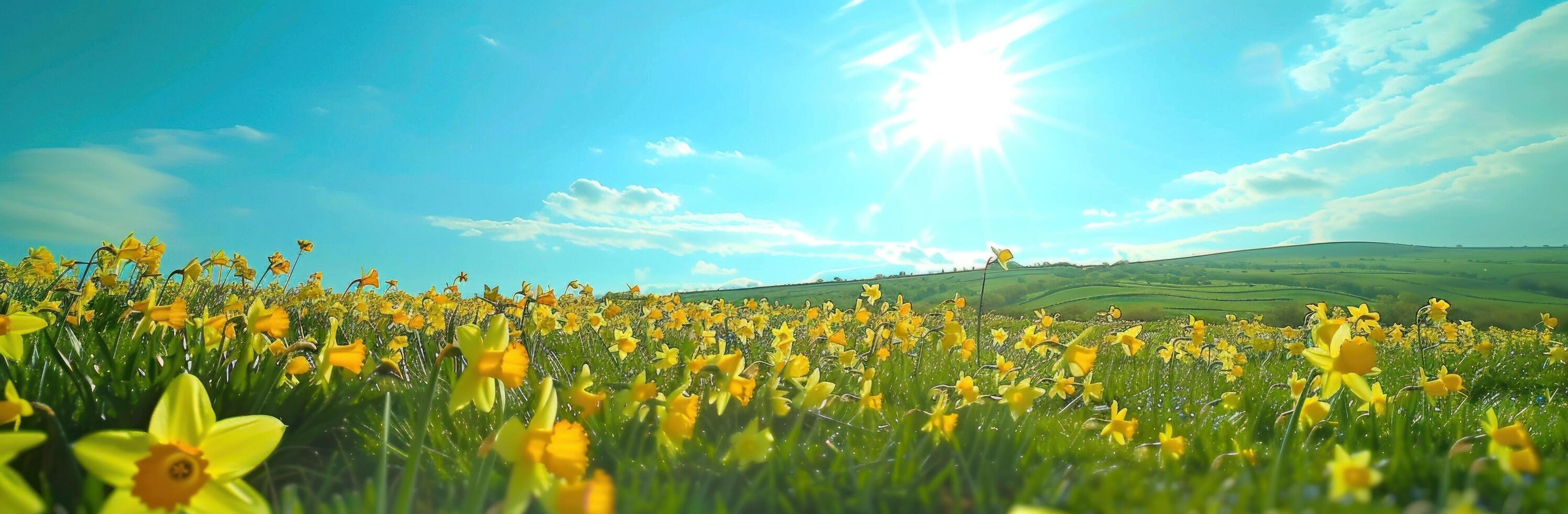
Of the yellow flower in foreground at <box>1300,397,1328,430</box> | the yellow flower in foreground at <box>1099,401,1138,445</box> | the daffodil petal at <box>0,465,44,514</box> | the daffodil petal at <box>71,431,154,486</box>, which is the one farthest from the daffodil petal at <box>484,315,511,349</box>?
the yellow flower in foreground at <box>1300,397,1328,430</box>

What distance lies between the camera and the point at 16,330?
2068 millimetres

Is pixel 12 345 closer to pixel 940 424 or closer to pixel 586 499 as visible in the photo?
pixel 586 499

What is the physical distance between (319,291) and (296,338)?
973mm

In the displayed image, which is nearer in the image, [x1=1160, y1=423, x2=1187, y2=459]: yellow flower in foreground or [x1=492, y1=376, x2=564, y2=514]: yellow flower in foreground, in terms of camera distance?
[x1=492, y1=376, x2=564, y2=514]: yellow flower in foreground

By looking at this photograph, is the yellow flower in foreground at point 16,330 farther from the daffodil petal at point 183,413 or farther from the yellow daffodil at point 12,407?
the daffodil petal at point 183,413

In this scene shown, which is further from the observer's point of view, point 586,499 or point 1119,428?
point 1119,428

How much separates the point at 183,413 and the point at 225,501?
200 mm

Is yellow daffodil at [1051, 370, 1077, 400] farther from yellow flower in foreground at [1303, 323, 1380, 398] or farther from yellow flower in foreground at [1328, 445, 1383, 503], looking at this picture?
yellow flower in foreground at [1328, 445, 1383, 503]

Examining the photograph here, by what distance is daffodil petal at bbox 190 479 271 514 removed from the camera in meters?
1.33

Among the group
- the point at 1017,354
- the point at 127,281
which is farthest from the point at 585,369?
the point at 127,281

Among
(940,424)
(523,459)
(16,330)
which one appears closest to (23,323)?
(16,330)

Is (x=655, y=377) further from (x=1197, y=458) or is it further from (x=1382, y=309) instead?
(x=1382, y=309)

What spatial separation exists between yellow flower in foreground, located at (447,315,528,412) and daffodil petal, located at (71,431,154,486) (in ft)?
1.80

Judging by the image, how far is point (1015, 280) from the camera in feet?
76.6
